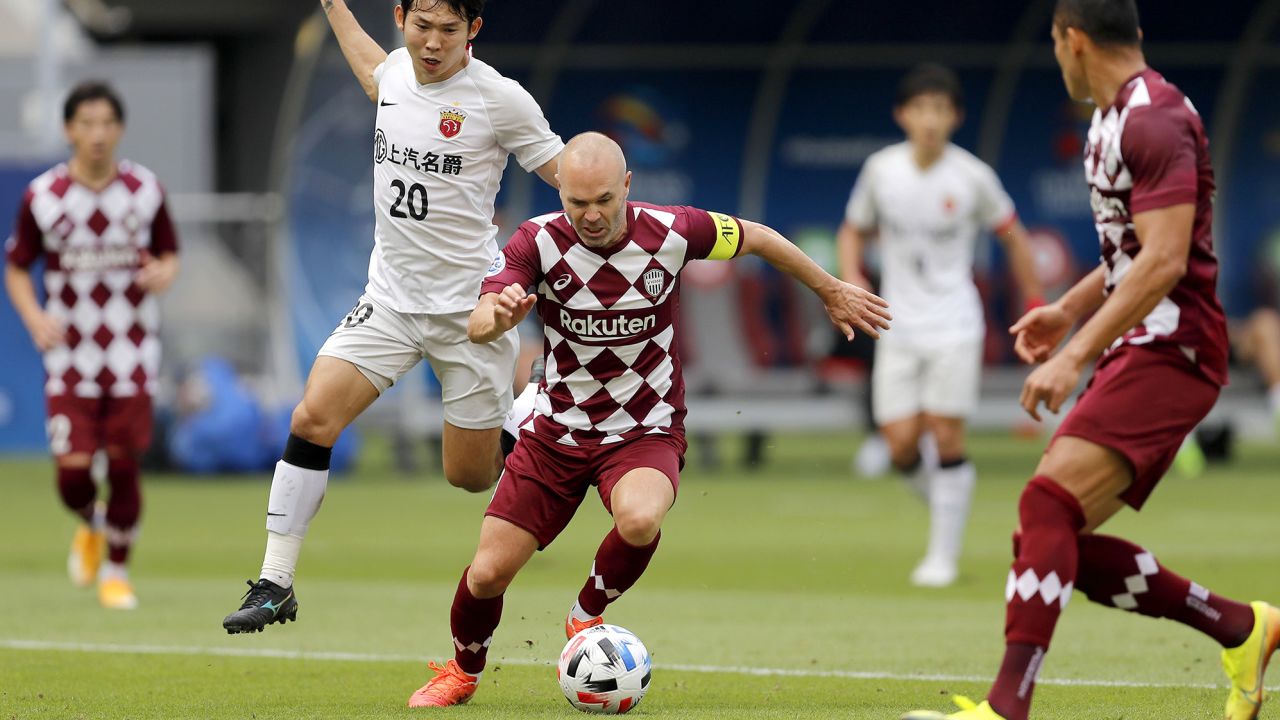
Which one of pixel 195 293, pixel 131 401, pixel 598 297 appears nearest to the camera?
pixel 598 297

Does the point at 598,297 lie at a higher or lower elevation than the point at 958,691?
higher

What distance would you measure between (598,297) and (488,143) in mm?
1039

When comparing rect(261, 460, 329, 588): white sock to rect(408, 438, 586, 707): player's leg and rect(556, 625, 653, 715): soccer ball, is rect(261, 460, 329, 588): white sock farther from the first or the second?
rect(556, 625, 653, 715): soccer ball

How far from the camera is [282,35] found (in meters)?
37.5

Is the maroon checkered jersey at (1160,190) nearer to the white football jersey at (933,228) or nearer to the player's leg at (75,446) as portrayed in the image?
the white football jersey at (933,228)

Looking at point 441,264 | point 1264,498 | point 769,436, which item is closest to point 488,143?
point 441,264

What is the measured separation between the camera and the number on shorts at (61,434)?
1074 cm

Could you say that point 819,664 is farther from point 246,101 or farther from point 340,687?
point 246,101

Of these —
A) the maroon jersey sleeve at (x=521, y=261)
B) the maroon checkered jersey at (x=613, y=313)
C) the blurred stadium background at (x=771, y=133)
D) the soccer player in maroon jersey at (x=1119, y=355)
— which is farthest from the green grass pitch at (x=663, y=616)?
the blurred stadium background at (x=771, y=133)

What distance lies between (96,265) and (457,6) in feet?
14.4

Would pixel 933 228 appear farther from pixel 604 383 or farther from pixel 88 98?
pixel 604 383

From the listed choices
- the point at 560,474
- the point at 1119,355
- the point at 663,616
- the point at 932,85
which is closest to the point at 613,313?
the point at 560,474

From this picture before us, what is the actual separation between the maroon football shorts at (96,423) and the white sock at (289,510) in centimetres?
366

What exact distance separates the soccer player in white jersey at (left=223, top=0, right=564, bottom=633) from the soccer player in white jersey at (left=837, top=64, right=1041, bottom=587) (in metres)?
4.19
